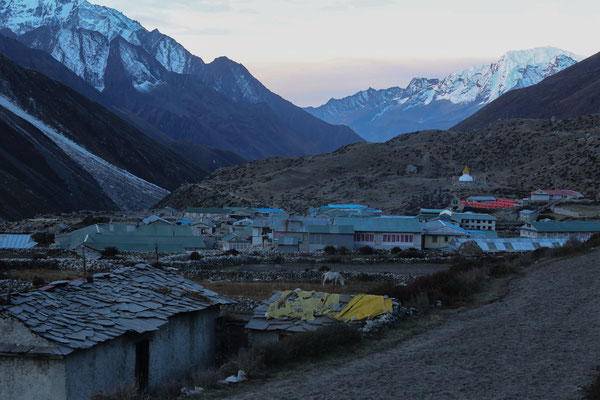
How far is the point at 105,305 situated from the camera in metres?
13.9

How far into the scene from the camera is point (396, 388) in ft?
36.1

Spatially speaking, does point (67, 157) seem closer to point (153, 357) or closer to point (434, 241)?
point (434, 241)

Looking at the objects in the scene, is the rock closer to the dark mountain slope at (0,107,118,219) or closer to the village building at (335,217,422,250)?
the village building at (335,217,422,250)

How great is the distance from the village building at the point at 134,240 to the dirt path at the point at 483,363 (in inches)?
1370

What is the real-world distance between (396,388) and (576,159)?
321ft

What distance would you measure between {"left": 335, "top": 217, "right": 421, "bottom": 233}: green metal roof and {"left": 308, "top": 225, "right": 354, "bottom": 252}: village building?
36.3 inches

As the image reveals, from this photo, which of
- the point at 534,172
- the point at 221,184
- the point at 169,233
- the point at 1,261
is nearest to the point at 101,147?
the point at 221,184

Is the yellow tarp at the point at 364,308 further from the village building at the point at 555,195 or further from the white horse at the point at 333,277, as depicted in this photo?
the village building at the point at 555,195

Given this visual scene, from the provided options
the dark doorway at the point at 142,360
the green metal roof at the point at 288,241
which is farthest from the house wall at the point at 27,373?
the green metal roof at the point at 288,241

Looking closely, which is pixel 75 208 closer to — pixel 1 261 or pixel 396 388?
pixel 1 261

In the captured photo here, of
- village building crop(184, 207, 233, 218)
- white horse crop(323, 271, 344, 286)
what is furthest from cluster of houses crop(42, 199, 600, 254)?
village building crop(184, 207, 233, 218)

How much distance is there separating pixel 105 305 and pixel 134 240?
3781 cm

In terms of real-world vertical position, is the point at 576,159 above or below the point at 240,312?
above

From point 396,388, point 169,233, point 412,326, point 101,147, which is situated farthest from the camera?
point 101,147
